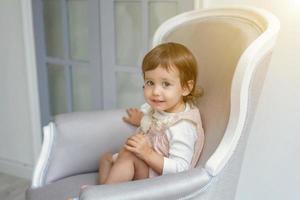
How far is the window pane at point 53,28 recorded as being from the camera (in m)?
2.15

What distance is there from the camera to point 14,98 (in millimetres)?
2312

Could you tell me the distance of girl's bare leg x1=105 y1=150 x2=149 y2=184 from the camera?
48.8 inches

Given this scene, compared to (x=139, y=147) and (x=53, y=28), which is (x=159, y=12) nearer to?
(x=53, y=28)

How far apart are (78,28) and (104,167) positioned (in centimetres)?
96

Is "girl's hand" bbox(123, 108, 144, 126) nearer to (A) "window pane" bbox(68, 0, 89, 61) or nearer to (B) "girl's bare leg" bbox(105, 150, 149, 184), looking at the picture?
(B) "girl's bare leg" bbox(105, 150, 149, 184)

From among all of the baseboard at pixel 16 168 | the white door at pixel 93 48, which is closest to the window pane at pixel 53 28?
the white door at pixel 93 48

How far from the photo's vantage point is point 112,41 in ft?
6.45

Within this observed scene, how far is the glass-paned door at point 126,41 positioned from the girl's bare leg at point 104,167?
2.16 feet

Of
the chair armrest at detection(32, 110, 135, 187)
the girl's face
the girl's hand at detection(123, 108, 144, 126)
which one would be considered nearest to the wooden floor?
the chair armrest at detection(32, 110, 135, 187)

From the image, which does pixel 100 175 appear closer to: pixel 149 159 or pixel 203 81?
pixel 149 159

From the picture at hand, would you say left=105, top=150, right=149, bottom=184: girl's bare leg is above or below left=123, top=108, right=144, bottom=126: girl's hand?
below

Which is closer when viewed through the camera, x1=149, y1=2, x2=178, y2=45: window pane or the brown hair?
the brown hair

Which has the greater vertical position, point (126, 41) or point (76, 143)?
point (126, 41)

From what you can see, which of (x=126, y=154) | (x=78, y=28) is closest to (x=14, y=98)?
(x=78, y=28)
